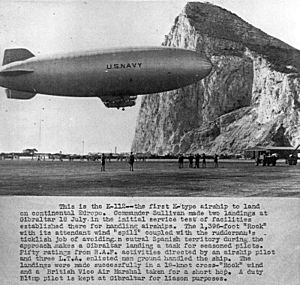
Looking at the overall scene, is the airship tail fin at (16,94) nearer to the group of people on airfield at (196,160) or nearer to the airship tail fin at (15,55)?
the airship tail fin at (15,55)

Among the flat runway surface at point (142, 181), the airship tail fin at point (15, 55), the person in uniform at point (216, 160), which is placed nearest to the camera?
the flat runway surface at point (142, 181)

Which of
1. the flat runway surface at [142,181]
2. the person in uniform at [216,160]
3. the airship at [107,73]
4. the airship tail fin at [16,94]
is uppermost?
the airship at [107,73]

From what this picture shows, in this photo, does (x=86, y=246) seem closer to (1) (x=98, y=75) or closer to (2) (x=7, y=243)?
(2) (x=7, y=243)

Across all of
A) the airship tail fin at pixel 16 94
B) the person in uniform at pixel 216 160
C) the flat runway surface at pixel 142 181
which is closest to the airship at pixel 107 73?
the airship tail fin at pixel 16 94

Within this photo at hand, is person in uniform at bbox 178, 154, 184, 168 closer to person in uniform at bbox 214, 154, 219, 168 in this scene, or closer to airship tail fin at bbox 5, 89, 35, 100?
person in uniform at bbox 214, 154, 219, 168

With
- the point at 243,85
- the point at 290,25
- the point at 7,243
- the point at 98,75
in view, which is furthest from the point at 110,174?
the point at 290,25

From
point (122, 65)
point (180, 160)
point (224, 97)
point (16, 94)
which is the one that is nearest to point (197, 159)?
point (180, 160)

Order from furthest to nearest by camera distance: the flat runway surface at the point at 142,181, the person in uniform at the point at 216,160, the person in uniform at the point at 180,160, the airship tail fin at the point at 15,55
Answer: the person in uniform at the point at 216,160, the person in uniform at the point at 180,160, the airship tail fin at the point at 15,55, the flat runway surface at the point at 142,181

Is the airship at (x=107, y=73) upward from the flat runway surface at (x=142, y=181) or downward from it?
upward
